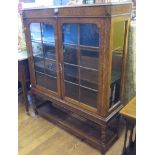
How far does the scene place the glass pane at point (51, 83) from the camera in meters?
1.96

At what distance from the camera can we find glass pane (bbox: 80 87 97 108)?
1620 mm

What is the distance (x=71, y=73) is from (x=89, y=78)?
8.4 inches

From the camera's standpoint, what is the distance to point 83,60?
1.57 metres

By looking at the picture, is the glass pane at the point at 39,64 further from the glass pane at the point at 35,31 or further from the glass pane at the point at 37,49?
the glass pane at the point at 35,31

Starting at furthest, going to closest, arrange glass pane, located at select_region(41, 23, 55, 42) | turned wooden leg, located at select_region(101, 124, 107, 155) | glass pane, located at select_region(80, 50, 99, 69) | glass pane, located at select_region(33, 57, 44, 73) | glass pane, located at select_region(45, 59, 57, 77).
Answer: glass pane, located at select_region(33, 57, 44, 73)
glass pane, located at select_region(45, 59, 57, 77)
glass pane, located at select_region(41, 23, 55, 42)
turned wooden leg, located at select_region(101, 124, 107, 155)
glass pane, located at select_region(80, 50, 99, 69)

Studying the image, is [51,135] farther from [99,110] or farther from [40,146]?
[99,110]

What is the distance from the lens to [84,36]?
1487 mm

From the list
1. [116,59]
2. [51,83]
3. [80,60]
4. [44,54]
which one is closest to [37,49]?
[44,54]

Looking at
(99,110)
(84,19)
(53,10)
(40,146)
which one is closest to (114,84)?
(99,110)

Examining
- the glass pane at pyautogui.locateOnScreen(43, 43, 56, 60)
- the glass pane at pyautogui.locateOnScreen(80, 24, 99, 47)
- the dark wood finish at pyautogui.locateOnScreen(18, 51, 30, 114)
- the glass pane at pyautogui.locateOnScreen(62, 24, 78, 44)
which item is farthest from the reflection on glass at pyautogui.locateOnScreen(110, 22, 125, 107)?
the dark wood finish at pyautogui.locateOnScreen(18, 51, 30, 114)

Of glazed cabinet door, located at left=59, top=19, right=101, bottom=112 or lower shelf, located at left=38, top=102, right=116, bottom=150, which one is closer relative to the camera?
glazed cabinet door, located at left=59, top=19, right=101, bottom=112

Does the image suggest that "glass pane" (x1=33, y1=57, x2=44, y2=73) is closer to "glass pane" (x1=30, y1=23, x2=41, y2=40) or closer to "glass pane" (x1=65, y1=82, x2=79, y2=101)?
"glass pane" (x1=30, y1=23, x2=41, y2=40)

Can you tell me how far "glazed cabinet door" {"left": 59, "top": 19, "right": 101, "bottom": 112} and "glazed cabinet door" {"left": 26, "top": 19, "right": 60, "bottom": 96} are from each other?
11 centimetres
